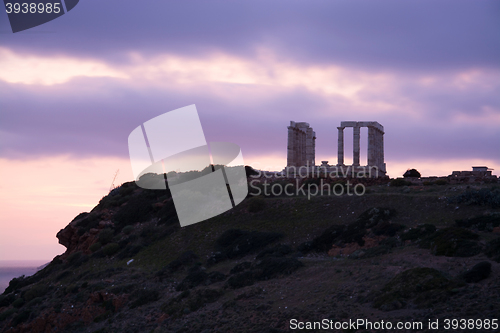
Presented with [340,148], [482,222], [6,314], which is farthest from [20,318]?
[340,148]

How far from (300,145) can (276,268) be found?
27.6 metres

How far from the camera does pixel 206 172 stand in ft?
136

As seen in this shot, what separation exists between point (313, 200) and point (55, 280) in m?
16.7

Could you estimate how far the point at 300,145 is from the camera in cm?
4606

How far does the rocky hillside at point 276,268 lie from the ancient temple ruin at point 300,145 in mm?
12357

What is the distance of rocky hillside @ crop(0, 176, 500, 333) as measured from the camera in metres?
13.6

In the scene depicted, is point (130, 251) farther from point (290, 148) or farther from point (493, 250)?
point (290, 148)

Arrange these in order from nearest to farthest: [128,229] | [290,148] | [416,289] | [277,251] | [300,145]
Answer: [416,289] < [277,251] < [128,229] < [290,148] < [300,145]

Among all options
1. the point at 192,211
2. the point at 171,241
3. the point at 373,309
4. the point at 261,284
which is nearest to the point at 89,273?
the point at 171,241

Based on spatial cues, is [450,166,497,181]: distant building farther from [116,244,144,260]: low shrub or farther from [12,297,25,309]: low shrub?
[12,297,25,309]: low shrub

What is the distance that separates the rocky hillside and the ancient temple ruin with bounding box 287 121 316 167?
12.4 m

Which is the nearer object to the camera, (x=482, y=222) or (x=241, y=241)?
(x=482, y=222)

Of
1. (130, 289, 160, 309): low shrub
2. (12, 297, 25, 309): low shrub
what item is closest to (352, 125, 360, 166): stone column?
(130, 289, 160, 309): low shrub
